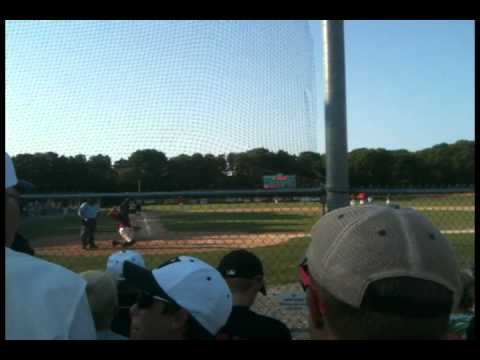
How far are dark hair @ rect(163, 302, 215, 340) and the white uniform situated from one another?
612 millimetres

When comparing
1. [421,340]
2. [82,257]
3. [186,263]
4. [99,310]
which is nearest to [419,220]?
[421,340]

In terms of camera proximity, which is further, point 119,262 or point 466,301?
point 119,262

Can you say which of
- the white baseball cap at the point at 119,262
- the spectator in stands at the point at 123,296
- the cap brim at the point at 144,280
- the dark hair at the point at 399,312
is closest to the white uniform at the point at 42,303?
the cap brim at the point at 144,280

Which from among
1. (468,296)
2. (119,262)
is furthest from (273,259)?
(468,296)

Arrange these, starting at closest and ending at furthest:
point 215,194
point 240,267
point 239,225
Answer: point 240,267 → point 215,194 → point 239,225

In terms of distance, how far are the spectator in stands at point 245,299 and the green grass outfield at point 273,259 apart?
6113 millimetres

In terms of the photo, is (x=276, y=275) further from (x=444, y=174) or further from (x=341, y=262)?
(x=341, y=262)

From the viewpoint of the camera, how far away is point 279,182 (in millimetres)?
4547

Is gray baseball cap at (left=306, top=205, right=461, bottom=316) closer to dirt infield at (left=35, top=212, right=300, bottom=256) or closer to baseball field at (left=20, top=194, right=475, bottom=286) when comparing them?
baseball field at (left=20, top=194, right=475, bottom=286)

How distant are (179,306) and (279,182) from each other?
2.57 m

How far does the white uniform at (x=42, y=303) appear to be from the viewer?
4.52 ft

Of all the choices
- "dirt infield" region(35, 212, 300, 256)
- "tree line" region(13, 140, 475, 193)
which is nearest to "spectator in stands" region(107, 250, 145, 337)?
"tree line" region(13, 140, 475, 193)

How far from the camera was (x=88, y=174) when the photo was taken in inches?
209

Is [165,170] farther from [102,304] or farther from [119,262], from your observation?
[102,304]
